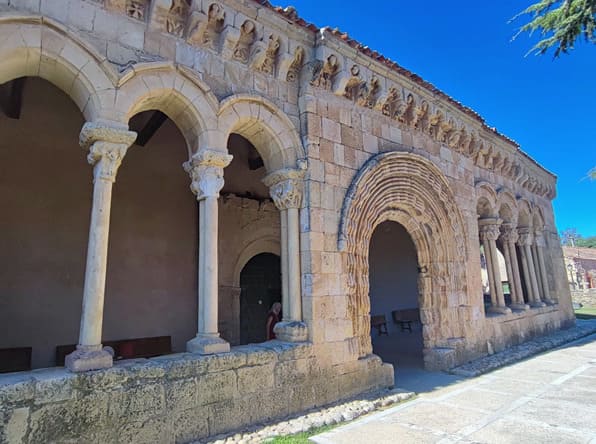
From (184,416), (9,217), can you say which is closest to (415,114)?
(184,416)

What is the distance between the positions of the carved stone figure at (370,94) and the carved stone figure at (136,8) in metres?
2.71

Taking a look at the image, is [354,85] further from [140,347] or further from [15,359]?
[15,359]

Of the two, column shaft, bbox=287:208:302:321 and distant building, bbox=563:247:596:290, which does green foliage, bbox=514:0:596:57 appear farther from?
distant building, bbox=563:247:596:290

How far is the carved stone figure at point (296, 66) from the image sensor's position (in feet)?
14.7

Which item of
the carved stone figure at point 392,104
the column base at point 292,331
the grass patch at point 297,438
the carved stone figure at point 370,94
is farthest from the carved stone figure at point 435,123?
the grass patch at point 297,438

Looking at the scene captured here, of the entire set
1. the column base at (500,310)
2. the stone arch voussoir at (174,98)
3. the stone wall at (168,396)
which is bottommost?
the stone wall at (168,396)

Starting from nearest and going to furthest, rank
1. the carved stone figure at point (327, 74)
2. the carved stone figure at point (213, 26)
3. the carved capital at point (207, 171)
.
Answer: the carved capital at point (207, 171) < the carved stone figure at point (213, 26) < the carved stone figure at point (327, 74)

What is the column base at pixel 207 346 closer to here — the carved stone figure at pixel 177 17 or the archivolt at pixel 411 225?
the archivolt at pixel 411 225

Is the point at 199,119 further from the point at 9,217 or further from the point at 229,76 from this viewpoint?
the point at 9,217

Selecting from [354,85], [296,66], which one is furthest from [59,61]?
[354,85]

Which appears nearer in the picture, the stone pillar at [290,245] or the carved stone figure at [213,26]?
the carved stone figure at [213,26]

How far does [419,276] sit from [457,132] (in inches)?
102

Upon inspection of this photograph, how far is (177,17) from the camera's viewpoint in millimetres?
3740

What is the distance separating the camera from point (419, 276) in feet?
20.2
